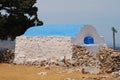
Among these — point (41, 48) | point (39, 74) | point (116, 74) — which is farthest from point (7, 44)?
point (116, 74)

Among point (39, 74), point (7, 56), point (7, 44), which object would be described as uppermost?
point (7, 44)

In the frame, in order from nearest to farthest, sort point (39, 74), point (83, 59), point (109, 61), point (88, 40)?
point (39, 74)
point (109, 61)
point (83, 59)
point (88, 40)

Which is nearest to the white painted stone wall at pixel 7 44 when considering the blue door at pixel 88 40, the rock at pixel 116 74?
the blue door at pixel 88 40

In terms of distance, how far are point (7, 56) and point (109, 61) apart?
7.42 m

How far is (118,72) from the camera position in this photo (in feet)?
65.7

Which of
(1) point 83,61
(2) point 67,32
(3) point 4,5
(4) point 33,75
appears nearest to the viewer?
(4) point 33,75

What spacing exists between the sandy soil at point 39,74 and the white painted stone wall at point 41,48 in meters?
1.11

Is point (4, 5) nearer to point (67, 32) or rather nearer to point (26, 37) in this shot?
point (26, 37)

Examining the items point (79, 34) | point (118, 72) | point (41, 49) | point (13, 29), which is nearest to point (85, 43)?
point (79, 34)

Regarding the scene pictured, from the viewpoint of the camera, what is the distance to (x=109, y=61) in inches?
829

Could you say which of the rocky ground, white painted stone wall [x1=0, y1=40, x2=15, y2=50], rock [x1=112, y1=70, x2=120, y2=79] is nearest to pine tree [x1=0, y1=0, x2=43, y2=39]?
white painted stone wall [x1=0, y1=40, x2=15, y2=50]

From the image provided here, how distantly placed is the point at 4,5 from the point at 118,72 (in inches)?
465

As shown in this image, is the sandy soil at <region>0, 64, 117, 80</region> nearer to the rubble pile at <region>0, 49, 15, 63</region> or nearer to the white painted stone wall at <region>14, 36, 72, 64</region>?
the white painted stone wall at <region>14, 36, 72, 64</region>

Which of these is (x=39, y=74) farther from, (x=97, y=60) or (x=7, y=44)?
(x=7, y=44)
